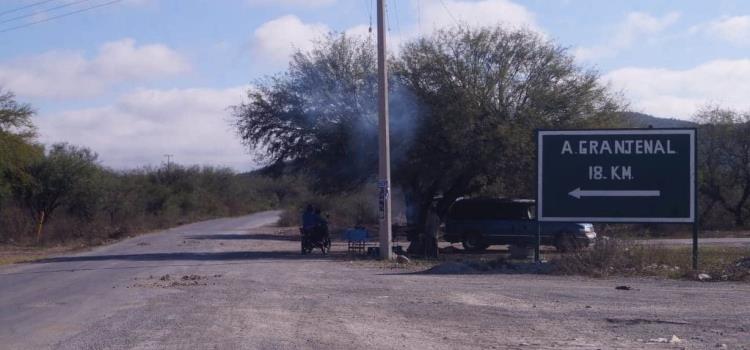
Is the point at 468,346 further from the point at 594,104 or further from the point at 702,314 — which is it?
the point at 594,104

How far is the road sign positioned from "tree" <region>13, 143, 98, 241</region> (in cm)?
3245

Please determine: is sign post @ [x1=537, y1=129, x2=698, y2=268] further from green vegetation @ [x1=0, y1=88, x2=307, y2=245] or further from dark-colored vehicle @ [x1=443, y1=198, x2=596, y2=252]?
green vegetation @ [x1=0, y1=88, x2=307, y2=245]

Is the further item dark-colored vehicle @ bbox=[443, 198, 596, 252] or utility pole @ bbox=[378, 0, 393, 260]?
dark-colored vehicle @ bbox=[443, 198, 596, 252]

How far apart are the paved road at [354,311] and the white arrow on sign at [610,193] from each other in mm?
4158

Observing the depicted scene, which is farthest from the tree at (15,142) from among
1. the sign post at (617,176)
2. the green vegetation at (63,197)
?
the sign post at (617,176)

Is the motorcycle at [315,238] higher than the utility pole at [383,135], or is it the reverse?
the utility pole at [383,135]

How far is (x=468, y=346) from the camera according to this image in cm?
1114

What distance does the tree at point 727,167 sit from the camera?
55062 mm

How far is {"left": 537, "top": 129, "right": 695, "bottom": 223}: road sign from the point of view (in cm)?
2475

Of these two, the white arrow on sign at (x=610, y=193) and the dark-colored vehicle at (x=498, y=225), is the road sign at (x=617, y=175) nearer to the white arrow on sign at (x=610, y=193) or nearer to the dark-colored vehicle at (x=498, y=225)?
the white arrow on sign at (x=610, y=193)

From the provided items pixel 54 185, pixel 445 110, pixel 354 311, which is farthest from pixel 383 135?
pixel 54 185

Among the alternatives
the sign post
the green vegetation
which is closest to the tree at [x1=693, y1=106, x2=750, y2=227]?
the green vegetation

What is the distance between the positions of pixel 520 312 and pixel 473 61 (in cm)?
1863

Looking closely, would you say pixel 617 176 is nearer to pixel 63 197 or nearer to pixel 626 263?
pixel 626 263
